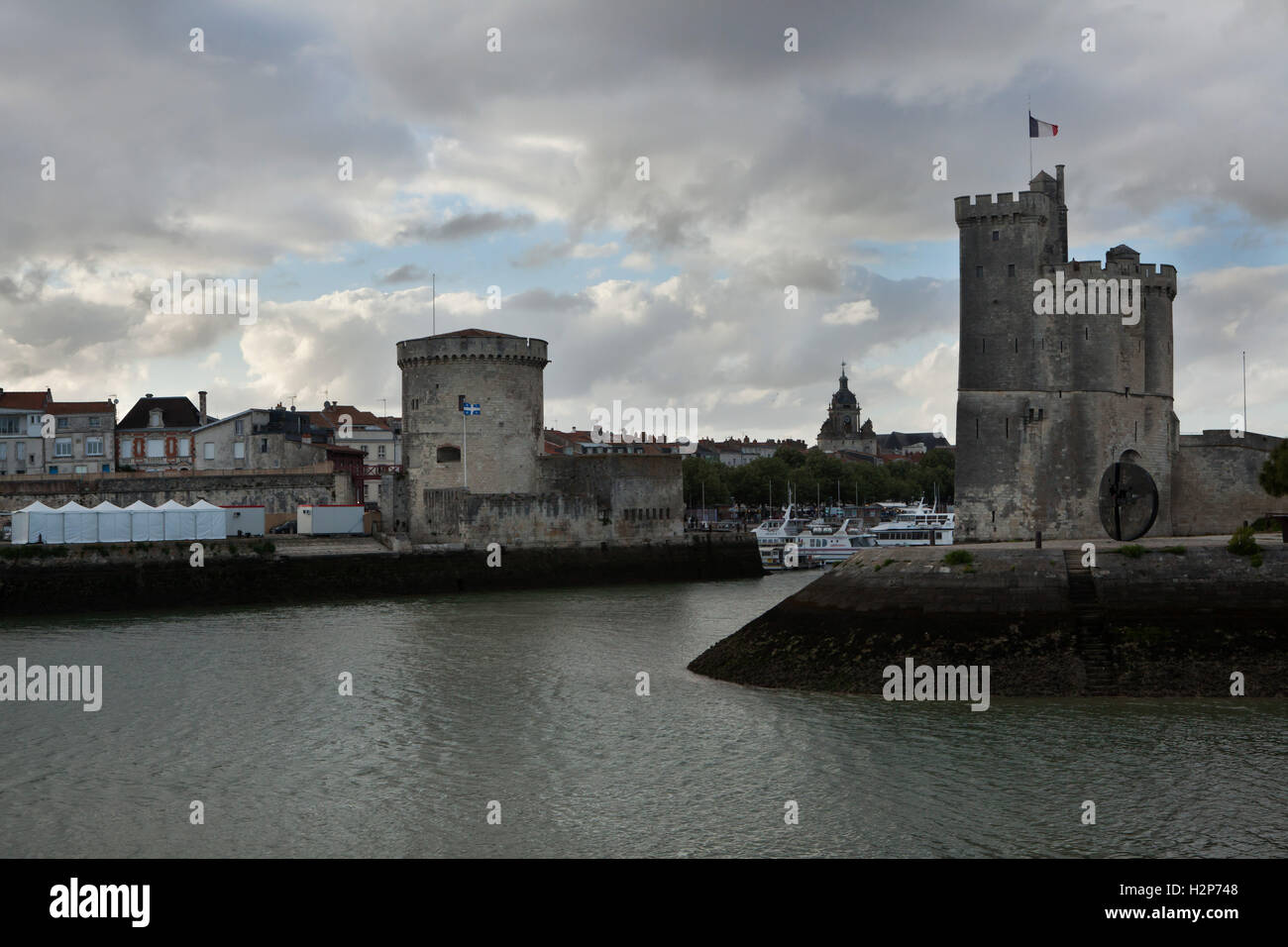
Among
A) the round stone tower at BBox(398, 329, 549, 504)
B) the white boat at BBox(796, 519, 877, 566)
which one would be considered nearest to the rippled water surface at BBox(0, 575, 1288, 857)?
the round stone tower at BBox(398, 329, 549, 504)

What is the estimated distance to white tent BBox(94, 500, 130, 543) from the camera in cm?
4344

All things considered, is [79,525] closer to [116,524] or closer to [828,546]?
[116,524]

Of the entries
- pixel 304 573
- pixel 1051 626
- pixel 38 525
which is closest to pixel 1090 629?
pixel 1051 626

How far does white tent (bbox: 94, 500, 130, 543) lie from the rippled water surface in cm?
1781

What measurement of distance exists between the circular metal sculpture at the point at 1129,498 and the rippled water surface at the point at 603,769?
6.14 m

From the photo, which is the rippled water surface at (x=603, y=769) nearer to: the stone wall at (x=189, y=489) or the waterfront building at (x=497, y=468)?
the waterfront building at (x=497, y=468)

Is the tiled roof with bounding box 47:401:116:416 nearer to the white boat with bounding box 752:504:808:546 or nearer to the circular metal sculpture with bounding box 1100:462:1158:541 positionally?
the white boat with bounding box 752:504:808:546

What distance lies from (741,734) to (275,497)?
38439 millimetres

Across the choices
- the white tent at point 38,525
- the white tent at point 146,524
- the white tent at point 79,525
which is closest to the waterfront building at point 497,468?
the white tent at point 146,524

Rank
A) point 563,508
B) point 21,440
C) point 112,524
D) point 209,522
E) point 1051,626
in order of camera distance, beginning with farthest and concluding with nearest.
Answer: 1. point 21,440
2. point 563,508
3. point 209,522
4. point 112,524
5. point 1051,626

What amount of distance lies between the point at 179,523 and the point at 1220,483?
117 feet

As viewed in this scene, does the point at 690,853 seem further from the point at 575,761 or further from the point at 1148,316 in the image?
the point at 1148,316

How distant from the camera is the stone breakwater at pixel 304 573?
39.9 m

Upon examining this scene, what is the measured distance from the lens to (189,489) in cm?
5228
